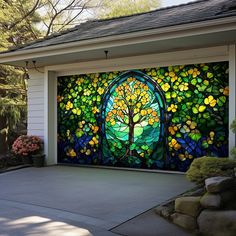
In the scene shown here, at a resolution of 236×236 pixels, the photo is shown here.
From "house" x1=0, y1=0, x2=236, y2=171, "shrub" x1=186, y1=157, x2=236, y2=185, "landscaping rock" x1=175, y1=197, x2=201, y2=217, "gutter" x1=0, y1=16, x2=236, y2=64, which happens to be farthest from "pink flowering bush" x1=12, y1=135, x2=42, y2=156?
"landscaping rock" x1=175, y1=197, x2=201, y2=217

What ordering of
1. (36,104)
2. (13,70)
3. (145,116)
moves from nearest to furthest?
(145,116) < (36,104) < (13,70)

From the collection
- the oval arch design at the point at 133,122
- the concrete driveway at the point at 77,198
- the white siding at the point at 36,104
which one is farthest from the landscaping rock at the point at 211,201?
the white siding at the point at 36,104

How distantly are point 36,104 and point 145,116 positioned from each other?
3332 mm

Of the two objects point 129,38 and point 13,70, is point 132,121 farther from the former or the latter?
point 13,70

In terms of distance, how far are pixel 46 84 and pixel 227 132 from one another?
4.94m

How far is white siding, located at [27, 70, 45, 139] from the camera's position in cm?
1012

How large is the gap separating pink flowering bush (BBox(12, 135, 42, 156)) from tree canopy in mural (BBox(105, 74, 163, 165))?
1.98 metres

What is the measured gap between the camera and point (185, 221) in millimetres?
4363

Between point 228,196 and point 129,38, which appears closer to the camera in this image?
point 228,196

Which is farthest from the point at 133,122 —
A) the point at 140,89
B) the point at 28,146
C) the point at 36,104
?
the point at 36,104

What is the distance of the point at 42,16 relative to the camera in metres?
14.3

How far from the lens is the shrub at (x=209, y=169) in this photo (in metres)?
5.62

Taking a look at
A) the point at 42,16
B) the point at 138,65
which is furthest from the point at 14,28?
the point at 138,65

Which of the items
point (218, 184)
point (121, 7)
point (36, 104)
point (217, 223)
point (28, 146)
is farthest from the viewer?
point (121, 7)
